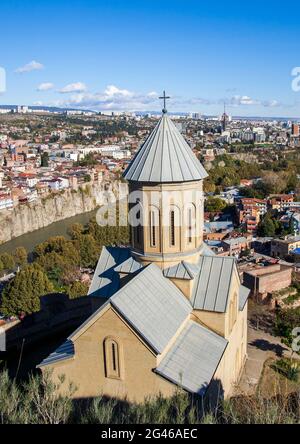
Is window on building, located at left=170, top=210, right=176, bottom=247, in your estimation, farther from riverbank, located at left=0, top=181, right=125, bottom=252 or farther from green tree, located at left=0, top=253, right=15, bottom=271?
riverbank, located at left=0, top=181, right=125, bottom=252

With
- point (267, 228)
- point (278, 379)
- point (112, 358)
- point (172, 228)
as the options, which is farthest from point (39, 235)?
point (112, 358)

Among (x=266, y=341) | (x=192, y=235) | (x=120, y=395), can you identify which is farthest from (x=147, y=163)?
(x=266, y=341)

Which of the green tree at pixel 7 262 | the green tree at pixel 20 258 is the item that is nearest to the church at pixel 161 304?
the green tree at pixel 7 262

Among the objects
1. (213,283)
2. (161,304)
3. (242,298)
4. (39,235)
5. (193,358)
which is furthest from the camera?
(39,235)

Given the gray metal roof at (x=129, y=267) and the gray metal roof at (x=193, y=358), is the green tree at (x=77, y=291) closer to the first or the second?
the gray metal roof at (x=129, y=267)

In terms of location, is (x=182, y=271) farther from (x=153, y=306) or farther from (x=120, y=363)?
(x=120, y=363)

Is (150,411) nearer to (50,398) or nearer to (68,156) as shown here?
(50,398)

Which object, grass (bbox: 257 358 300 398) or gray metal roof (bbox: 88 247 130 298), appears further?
grass (bbox: 257 358 300 398)
